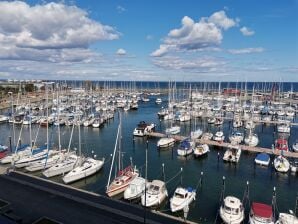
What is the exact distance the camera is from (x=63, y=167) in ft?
142

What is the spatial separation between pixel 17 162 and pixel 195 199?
91.4 feet

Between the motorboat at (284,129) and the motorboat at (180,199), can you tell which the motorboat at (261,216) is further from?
the motorboat at (284,129)

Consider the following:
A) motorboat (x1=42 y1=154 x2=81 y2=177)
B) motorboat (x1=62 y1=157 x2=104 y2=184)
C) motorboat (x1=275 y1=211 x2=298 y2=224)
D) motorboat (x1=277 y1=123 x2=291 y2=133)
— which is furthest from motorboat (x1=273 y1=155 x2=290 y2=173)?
Answer: motorboat (x1=277 y1=123 x2=291 y2=133)

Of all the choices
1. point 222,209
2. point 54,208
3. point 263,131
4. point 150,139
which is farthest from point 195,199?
point 263,131

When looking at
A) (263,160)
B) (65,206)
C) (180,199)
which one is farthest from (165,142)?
(65,206)

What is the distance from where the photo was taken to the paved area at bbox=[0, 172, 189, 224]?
27250 millimetres

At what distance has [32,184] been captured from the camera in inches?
1388

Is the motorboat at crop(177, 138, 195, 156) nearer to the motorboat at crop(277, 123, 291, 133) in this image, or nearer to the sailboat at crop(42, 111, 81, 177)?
the sailboat at crop(42, 111, 81, 177)

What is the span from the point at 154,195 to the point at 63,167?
55.3 feet

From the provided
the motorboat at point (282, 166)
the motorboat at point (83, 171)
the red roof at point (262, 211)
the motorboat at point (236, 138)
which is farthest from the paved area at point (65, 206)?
the motorboat at point (236, 138)

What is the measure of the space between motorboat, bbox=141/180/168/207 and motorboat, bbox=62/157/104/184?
11797 mm

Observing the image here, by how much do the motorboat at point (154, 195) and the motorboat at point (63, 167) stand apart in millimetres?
15162

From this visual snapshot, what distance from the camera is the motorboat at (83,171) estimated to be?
4000cm

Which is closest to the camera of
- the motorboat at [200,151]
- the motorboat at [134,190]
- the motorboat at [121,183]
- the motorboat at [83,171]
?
the motorboat at [134,190]
